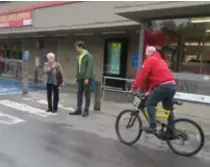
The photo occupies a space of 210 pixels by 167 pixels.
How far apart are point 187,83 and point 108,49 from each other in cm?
565

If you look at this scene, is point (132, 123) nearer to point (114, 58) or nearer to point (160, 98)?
point (160, 98)

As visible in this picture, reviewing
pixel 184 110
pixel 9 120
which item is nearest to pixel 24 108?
pixel 9 120

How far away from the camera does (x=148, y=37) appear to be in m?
10.5

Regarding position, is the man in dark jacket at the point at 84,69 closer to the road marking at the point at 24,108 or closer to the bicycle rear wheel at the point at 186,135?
the road marking at the point at 24,108

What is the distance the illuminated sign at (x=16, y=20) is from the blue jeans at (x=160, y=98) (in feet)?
37.9

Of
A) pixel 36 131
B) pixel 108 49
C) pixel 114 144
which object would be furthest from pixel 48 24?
pixel 114 144

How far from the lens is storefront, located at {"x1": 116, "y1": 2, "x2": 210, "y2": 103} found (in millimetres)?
8867

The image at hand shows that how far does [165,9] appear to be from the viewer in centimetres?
867

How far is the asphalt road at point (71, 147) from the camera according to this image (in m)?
Answer: 5.29

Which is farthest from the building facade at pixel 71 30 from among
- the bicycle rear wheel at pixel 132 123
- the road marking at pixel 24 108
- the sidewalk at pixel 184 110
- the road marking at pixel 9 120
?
the bicycle rear wheel at pixel 132 123

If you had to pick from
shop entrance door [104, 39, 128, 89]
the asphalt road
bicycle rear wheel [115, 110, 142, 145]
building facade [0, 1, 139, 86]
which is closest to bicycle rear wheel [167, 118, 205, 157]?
the asphalt road

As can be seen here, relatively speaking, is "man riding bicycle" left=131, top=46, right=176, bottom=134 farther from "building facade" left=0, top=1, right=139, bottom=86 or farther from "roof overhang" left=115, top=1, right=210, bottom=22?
"building facade" left=0, top=1, right=139, bottom=86

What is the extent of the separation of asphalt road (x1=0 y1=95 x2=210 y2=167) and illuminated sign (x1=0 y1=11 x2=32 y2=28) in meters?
8.72

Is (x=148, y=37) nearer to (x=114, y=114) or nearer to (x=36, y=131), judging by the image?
(x=114, y=114)
